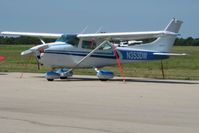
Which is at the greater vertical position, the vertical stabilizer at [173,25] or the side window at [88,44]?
the vertical stabilizer at [173,25]

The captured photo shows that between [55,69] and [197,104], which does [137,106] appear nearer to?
[197,104]

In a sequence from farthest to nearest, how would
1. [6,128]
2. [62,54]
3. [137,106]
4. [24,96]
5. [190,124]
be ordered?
[62,54] → [24,96] → [137,106] → [190,124] → [6,128]

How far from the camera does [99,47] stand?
24.0 metres

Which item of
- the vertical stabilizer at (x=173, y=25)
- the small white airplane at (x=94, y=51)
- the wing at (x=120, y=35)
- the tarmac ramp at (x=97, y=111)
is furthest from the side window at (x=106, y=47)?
the tarmac ramp at (x=97, y=111)

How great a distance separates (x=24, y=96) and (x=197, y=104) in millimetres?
4715

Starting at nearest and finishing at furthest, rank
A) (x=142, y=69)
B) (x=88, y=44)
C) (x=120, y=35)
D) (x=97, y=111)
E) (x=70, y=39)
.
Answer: (x=97, y=111), (x=120, y=35), (x=70, y=39), (x=88, y=44), (x=142, y=69)

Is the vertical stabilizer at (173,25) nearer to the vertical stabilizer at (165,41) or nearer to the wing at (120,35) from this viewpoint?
the vertical stabilizer at (165,41)

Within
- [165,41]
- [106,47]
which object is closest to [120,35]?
[106,47]

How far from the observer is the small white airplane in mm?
23000

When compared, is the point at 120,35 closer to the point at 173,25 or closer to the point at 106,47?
the point at 106,47

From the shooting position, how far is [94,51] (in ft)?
78.3

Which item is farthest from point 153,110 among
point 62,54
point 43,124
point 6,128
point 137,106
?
point 62,54

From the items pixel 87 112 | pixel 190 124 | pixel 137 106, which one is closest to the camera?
pixel 190 124

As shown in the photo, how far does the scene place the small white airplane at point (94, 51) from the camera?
75.5 feet
